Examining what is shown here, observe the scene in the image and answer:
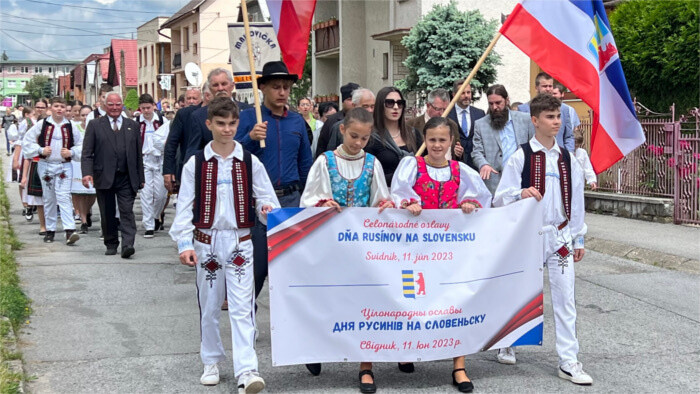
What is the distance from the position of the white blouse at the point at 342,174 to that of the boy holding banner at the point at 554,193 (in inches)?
32.3

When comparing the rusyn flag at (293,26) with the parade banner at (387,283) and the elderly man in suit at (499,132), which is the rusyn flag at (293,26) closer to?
the elderly man in suit at (499,132)

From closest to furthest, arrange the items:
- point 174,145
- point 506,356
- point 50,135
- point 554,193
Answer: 1. point 554,193
2. point 506,356
3. point 174,145
4. point 50,135

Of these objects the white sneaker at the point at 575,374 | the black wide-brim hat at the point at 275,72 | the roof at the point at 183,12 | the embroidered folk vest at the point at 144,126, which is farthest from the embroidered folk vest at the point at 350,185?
the roof at the point at 183,12

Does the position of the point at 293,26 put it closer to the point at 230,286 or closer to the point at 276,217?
the point at 276,217

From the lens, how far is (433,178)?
6.11 meters

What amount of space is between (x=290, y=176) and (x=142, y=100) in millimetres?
8440

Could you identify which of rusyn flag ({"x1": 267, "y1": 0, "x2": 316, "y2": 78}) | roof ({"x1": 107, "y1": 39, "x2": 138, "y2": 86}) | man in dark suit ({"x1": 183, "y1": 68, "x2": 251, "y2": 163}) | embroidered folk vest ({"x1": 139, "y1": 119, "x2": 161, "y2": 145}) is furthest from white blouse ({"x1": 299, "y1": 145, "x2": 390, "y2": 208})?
roof ({"x1": 107, "y1": 39, "x2": 138, "y2": 86})

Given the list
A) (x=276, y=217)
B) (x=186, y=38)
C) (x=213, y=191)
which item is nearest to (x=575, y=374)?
(x=276, y=217)

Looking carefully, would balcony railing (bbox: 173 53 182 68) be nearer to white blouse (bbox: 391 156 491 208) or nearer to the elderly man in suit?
the elderly man in suit

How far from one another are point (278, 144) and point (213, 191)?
Answer: 112 cm

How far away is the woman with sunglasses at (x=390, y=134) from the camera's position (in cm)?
695

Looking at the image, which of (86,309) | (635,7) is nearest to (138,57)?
(635,7)

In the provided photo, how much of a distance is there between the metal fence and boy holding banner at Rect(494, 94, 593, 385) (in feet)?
26.0

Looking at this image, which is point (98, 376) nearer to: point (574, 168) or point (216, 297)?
point (216, 297)
